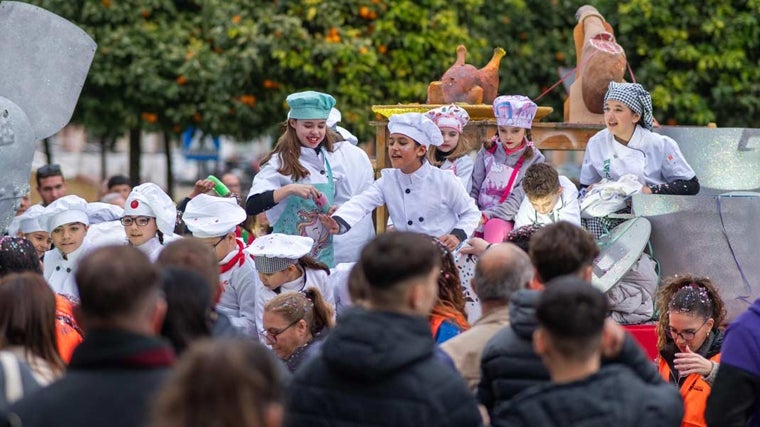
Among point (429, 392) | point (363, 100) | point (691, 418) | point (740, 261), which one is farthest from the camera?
point (363, 100)

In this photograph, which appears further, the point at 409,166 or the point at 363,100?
the point at 363,100

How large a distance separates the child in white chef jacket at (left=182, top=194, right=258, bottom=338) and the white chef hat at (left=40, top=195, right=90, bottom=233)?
766 mm

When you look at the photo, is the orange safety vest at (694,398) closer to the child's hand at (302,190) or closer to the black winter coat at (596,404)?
the black winter coat at (596,404)

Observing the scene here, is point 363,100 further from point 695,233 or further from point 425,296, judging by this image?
point 425,296

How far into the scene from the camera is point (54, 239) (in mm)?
7473

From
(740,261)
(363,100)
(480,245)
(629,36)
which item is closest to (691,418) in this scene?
(480,245)

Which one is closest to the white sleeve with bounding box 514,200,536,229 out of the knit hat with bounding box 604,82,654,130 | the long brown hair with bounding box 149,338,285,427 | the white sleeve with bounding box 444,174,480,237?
the white sleeve with bounding box 444,174,480,237

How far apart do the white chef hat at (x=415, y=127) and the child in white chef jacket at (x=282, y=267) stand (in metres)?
0.75

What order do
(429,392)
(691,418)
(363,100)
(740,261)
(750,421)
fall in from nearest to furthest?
(429,392) < (750,421) < (691,418) < (740,261) < (363,100)

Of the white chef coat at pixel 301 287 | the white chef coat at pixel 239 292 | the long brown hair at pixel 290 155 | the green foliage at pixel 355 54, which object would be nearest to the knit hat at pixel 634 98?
the long brown hair at pixel 290 155

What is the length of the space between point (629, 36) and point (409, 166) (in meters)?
6.67

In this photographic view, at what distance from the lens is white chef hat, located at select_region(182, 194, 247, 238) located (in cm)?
693

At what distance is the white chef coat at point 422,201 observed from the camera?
686 cm

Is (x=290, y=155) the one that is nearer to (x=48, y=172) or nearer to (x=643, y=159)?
(x=643, y=159)
